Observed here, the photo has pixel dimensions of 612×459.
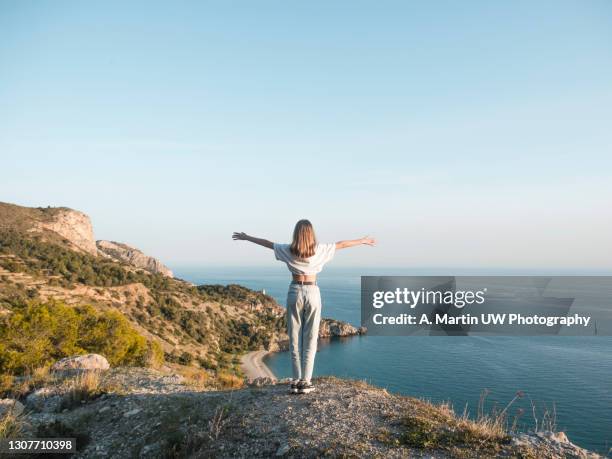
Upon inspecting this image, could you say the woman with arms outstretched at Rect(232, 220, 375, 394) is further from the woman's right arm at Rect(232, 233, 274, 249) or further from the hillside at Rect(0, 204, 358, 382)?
the hillside at Rect(0, 204, 358, 382)

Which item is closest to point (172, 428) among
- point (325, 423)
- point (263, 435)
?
point (263, 435)

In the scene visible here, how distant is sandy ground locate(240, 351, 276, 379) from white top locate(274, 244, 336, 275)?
5636cm

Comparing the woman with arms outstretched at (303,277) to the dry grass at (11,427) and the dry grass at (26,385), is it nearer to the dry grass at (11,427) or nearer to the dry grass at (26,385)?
the dry grass at (11,427)

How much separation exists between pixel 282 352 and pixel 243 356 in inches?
587

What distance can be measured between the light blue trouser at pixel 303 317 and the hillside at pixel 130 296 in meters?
32.0

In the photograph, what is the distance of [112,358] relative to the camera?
20031 mm

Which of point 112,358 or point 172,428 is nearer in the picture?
point 172,428

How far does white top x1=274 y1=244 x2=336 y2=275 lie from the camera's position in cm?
557

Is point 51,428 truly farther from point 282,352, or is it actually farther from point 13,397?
point 282,352

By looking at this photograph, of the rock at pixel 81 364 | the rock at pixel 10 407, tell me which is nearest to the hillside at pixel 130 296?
the rock at pixel 81 364

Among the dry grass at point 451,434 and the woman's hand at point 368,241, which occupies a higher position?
the woman's hand at point 368,241

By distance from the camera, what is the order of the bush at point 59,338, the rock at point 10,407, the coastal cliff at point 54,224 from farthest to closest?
the coastal cliff at point 54,224 → the bush at point 59,338 → the rock at point 10,407

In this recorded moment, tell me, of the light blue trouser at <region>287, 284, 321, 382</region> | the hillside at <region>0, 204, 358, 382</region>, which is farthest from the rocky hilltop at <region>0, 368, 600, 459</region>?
the hillside at <region>0, 204, 358, 382</region>

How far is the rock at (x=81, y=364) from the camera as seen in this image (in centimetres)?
1120
